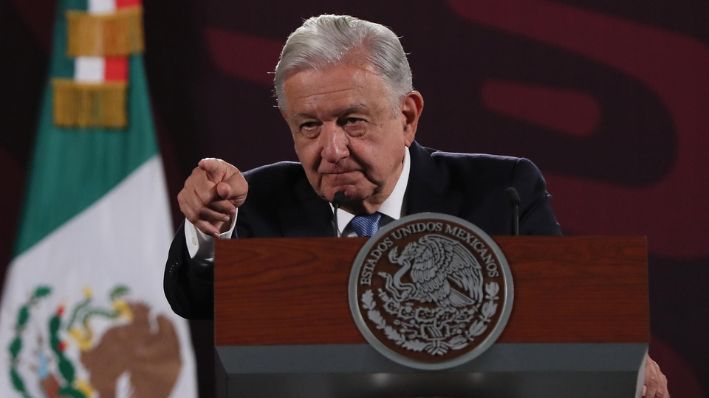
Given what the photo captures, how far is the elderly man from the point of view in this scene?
2.05 meters

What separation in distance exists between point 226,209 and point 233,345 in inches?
15.0

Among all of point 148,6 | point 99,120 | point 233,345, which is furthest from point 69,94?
point 233,345

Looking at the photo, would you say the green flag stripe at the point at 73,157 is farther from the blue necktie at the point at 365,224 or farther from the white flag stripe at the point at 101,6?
the blue necktie at the point at 365,224

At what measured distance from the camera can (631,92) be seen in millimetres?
3635

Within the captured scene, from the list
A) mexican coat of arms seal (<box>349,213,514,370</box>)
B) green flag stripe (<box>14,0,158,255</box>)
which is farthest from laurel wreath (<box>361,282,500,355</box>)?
green flag stripe (<box>14,0,158,255</box>)

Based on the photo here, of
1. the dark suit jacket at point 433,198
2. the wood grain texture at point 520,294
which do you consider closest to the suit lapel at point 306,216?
the dark suit jacket at point 433,198

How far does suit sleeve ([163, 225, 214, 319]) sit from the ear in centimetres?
56

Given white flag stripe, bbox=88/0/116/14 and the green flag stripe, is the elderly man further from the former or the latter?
white flag stripe, bbox=88/0/116/14

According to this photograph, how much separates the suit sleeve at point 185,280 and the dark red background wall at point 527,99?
5.24 feet

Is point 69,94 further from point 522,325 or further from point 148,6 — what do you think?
point 522,325

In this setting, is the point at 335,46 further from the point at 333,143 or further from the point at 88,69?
the point at 88,69

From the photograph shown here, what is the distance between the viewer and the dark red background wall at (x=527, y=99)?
3.61 m

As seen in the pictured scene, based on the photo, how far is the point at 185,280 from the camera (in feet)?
6.63

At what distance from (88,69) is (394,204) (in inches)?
69.1
